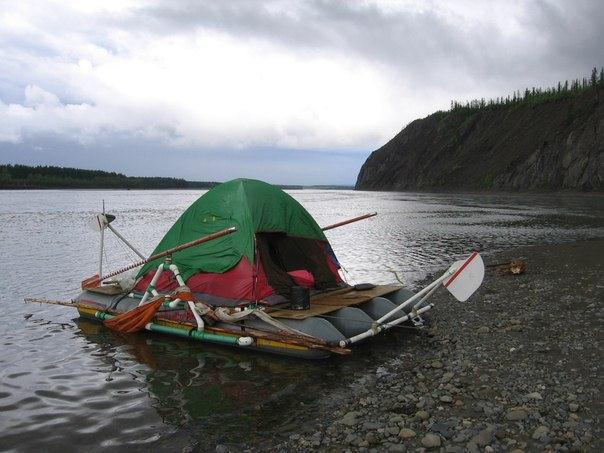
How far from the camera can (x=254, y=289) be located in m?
12.1

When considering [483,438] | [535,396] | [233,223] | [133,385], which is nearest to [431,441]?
[483,438]

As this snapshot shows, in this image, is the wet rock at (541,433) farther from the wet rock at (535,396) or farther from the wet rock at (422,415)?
the wet rock at (422,415)

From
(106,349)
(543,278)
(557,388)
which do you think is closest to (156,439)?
(106,349)

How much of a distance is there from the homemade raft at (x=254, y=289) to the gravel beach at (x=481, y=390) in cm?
111

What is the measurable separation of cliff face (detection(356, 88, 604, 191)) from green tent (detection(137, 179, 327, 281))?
298ft

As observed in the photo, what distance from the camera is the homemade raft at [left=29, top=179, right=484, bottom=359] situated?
34.8 ft

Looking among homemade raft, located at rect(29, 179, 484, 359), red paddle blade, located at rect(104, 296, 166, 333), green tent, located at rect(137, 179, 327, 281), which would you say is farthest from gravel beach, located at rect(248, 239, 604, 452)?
red paddle blade, located at rect(104, 296, 166, 333)

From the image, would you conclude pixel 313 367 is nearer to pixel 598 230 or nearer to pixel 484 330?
pixel 484 330

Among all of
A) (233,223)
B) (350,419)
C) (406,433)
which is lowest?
(350,419)

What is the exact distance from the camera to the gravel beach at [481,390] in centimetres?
679

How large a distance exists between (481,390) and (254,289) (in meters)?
5.50

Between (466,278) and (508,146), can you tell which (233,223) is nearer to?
(466,278)

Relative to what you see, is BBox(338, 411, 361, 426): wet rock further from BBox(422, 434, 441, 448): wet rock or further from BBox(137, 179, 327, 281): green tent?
BBox(137, 179, 327, 281): green tent

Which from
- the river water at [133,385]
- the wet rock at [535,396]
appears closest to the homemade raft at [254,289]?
the river water at [133,385]
